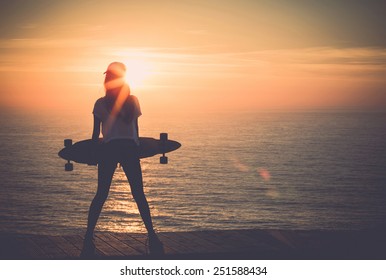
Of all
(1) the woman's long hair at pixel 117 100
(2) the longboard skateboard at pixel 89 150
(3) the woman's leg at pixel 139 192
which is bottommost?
(3) the woman's leg at pixel 139 192

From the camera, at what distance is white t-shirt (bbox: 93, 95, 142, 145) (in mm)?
6555

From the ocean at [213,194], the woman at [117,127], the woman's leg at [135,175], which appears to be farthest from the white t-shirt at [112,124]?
the ocean at [213,194]

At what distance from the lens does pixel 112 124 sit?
6570mm

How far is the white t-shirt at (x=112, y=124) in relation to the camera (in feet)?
21.5

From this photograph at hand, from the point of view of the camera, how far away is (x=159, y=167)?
491ft

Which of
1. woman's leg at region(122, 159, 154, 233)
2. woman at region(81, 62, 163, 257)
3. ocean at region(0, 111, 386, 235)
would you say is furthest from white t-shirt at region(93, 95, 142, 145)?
ocean at region(0, 111, 386, 235)

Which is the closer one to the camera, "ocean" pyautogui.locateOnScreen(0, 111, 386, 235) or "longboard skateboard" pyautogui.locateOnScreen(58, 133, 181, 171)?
"longboard skateboard" pyautogui.locateOnScreen(58, 133, 181, 171)

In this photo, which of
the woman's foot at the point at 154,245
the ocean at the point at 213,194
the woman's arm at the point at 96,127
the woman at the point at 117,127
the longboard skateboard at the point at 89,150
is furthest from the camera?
the ocean at the point at 213,194

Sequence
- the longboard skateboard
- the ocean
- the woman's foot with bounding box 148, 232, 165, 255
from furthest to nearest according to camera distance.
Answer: the ocean
the longboard skateboard
the woman's foot with bounding box 148, 232, 165, 255

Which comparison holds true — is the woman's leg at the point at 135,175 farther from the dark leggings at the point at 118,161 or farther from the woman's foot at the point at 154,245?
the woman's foot at the point at 154,245

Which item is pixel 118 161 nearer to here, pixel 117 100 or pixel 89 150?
pixel 89 150

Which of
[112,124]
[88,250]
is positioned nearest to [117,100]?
[112,124]

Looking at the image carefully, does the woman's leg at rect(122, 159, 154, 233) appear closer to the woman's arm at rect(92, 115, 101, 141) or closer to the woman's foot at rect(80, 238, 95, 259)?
the woman's arm at rect(92, 115, 101, 141)
